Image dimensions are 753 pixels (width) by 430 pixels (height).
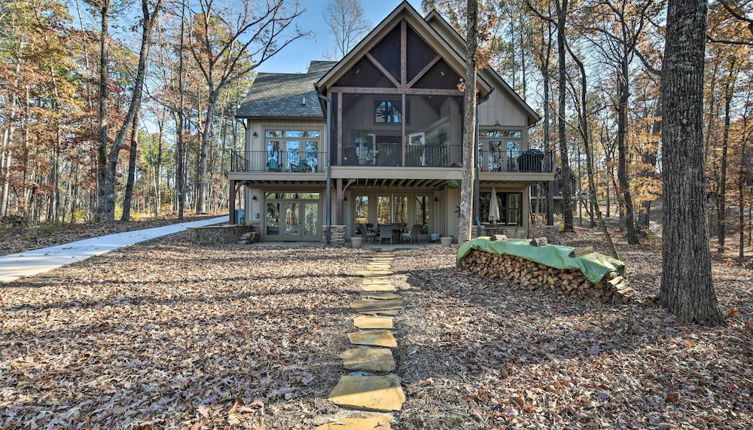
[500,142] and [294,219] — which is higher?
[500,142]

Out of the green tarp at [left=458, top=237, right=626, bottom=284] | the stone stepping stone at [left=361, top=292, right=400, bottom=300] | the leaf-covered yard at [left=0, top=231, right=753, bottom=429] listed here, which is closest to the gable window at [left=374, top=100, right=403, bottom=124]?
the green tarp at [left=458, top=237, right=626, bottom=284]

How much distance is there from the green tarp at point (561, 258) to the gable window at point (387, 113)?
30.8 ft

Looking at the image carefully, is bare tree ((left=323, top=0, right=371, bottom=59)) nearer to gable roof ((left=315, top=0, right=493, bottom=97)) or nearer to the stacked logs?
gable roof ((left=315, top=0, right=493, bottom=97))

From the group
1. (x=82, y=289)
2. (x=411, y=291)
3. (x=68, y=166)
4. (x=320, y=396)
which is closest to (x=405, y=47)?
(x=411, y=291)

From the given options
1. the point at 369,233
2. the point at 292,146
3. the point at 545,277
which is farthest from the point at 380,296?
the point at 292,146

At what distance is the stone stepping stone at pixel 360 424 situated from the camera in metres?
2.21

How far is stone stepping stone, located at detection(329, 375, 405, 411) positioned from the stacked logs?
12.3 ft

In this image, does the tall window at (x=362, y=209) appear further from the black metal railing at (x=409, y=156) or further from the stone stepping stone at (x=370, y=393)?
the stone stepping stone at (x=370, y=393)

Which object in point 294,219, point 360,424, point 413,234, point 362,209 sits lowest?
point 360,424

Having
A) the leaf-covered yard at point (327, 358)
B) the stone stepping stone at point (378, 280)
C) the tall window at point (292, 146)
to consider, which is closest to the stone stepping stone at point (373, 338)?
the leaf-covered yard at point (327, 358)

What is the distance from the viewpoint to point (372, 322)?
4.22 metres

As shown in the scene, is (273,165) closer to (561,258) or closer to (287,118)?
(287,118)

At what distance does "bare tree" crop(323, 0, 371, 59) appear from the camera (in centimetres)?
2452

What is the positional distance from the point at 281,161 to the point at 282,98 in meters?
3.68
